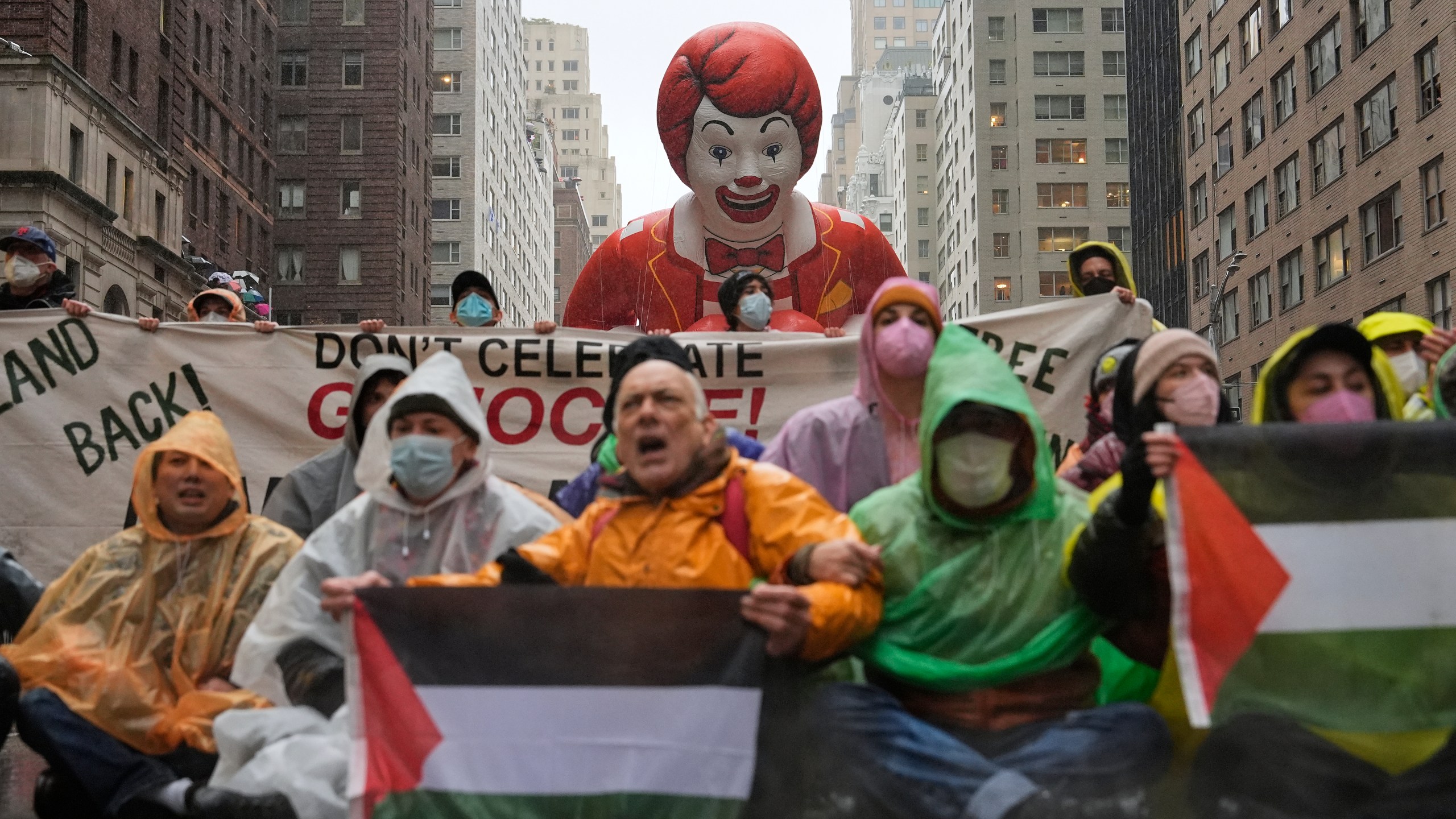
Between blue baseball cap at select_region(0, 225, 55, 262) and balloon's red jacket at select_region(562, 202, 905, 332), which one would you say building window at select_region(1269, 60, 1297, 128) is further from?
blue baseball cap at select_region(0, 225, 55, 262)

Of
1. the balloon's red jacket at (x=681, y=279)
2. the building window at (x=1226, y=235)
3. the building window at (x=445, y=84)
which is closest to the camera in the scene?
the balloon's red jacket at (x=681, y=279)

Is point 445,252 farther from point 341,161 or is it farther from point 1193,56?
point 1193,56

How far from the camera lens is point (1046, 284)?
235 feet

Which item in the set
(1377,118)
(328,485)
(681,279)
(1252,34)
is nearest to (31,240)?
(328,485)

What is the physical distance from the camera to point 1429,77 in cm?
2984

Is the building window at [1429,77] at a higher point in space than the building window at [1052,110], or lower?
lower

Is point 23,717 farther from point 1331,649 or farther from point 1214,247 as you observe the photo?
point 1214,247

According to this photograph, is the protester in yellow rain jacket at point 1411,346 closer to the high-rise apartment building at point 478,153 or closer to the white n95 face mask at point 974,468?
the white n95 face mask at point 974,468

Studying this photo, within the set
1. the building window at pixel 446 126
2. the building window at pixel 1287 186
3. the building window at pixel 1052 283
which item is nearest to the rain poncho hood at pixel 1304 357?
the building window at pixel 1287 186

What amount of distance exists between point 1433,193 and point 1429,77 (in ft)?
7.88

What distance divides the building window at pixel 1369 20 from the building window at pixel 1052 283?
37.1m

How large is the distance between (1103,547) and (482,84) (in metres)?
78.4

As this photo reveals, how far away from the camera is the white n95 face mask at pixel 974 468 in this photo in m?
4.01

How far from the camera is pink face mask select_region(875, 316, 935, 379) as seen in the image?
5043 millimetres
